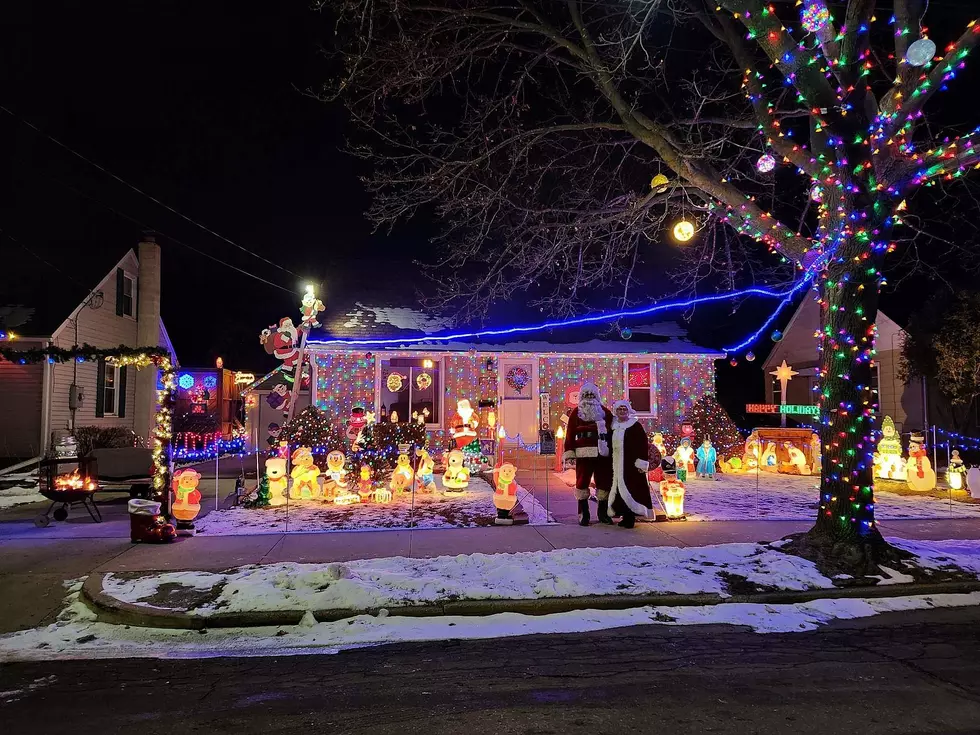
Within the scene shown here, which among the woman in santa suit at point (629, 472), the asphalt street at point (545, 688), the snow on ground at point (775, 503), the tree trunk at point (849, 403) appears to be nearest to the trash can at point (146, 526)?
the asphalt street at point (545, 688)

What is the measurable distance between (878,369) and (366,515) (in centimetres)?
1799

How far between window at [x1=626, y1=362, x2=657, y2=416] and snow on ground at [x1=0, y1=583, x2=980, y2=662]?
428 inches

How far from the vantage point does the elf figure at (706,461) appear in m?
13.3

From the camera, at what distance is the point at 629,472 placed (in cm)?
867

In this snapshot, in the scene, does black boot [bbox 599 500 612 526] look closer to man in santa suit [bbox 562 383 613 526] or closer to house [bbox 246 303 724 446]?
man in santa suit [bbox 562 383 613 526]

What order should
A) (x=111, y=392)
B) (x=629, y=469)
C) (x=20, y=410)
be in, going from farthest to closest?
(x=111, y=392) < (x=20, y=410) < (x=629, y=469)

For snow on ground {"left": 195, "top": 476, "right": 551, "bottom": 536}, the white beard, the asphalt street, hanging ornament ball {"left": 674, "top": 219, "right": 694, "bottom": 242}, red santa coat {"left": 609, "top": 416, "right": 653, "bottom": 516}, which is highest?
hanging ornament ball {"left": 674, "top": 219, "right": 694, "bottom": 242}

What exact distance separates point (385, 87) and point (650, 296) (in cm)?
1148

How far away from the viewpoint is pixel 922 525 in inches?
343

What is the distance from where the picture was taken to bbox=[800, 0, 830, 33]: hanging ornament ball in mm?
6691

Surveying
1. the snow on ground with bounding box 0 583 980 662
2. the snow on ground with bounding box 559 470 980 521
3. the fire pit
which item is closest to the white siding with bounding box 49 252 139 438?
the fire pit

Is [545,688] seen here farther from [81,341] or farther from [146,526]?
[81,341]

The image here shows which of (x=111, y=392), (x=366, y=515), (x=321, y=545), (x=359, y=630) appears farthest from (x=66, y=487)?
(x=111, y=392)

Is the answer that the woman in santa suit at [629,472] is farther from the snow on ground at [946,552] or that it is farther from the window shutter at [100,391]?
the window shutter at [100,391]
